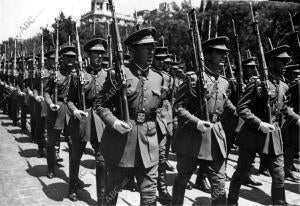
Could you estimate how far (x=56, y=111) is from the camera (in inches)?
287

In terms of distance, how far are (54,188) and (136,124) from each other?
2.89 m

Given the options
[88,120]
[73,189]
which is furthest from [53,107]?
[73,189]

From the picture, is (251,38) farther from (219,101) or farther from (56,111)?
(219,101)

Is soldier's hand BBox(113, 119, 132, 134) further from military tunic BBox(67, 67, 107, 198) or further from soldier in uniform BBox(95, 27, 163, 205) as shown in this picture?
military tunic BBox(67, 67, 107, 198)

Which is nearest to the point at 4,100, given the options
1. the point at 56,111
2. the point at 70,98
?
the point at 56,111

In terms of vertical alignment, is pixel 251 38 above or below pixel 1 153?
above

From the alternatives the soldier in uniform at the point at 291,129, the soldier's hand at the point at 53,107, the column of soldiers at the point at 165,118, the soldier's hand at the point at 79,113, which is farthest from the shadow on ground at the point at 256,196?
the soldier's hand at the point at 53,107

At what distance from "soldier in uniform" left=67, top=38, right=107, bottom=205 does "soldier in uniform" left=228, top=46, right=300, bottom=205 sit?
2.01 m

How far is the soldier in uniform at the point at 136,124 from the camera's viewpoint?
406cm

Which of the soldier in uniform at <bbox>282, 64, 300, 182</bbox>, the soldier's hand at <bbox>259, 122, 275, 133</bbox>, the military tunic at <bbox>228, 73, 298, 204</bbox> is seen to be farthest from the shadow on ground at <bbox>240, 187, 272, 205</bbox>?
the soldier's hand at <bbox>259, 122, 275, 133</bbox>

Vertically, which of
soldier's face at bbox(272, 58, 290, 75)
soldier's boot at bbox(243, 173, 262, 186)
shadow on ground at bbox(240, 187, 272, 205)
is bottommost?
shadow on ground at bbox(240, 187, 272, 205)

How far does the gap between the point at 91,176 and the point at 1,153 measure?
3.26 meters

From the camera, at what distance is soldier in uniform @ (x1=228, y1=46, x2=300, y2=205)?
5.02 m

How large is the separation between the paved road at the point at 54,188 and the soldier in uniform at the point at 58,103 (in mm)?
505
